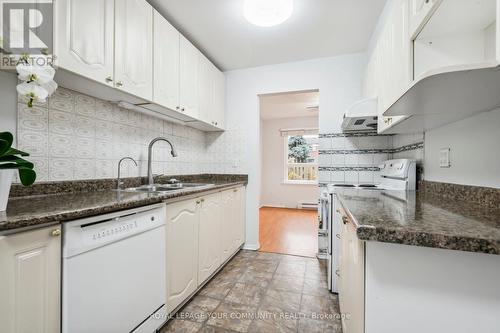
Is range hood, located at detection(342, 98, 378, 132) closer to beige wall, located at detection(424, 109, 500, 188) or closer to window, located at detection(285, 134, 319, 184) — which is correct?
beige wall, located at detection(424, 109, 500, 188)

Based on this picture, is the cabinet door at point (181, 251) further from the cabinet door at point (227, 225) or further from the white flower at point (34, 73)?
the white flower at point (34, 73)

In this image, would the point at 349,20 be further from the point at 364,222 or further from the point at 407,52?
the point at 364,222

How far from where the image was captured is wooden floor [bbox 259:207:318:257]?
2.85 m

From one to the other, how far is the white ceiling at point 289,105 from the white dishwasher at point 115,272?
308 centimetres

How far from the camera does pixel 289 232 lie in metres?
3.58

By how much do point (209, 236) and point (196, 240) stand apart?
219 millimetres

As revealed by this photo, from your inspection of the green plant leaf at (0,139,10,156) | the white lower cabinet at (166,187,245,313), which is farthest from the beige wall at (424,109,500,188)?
the green plant leaf at (0,139,10,156)

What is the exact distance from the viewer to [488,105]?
0.95 meters

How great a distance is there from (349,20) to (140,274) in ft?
8.50

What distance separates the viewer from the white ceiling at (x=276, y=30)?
1.84 meters

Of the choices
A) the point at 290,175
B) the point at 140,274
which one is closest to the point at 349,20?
the point at 140,274

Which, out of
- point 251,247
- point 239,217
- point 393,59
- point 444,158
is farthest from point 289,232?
point 393,59

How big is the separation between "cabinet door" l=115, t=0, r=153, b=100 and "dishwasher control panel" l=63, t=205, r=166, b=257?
83 centimetres

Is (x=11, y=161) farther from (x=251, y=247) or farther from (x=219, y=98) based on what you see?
(x=251, y=247)
